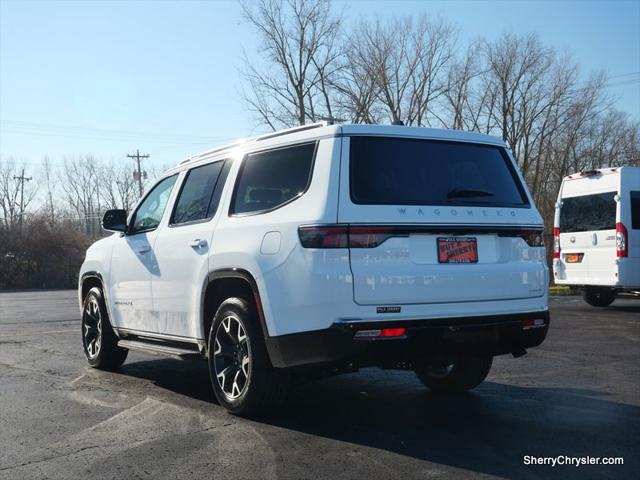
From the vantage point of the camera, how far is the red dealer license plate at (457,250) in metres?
4.72

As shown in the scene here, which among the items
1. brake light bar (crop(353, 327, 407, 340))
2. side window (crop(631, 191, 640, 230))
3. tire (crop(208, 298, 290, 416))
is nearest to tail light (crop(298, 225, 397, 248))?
brake light bar (crop(353, 327, 407, 340))

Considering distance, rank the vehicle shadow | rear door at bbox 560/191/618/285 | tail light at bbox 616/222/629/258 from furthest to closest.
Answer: rear door at bbox 560/191/618/285 < tail light at bbox 616/222/629/258 < the vehicle shadow

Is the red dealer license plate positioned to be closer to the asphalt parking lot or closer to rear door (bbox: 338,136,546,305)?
rear door (bbox: 338,136,546,305)

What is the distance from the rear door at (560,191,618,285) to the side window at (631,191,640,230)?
0.32 metres

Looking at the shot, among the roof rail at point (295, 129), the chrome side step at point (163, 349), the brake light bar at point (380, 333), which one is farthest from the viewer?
the chrome side step at point (163, 349)

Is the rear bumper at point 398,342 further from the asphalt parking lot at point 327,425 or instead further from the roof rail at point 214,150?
the roof rail at point 214,150

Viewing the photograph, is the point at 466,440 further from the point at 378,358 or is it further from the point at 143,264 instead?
the point at 143,264

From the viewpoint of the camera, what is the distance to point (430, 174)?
16.3 feet

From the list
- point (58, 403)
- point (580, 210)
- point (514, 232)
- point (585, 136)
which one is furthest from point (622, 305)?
point (585, 136)

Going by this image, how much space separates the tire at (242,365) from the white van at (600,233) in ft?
33.0

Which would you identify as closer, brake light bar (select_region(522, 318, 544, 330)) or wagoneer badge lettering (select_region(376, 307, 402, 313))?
wagoneer badge lettering (select_region(376, 307, 402, 313))

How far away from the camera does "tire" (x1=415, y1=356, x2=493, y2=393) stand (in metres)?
5.91

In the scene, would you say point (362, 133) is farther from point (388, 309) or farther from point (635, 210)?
point (635, 210)

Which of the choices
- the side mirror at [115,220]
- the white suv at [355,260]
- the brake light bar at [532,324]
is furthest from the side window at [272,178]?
the side mirror at [115,220]
